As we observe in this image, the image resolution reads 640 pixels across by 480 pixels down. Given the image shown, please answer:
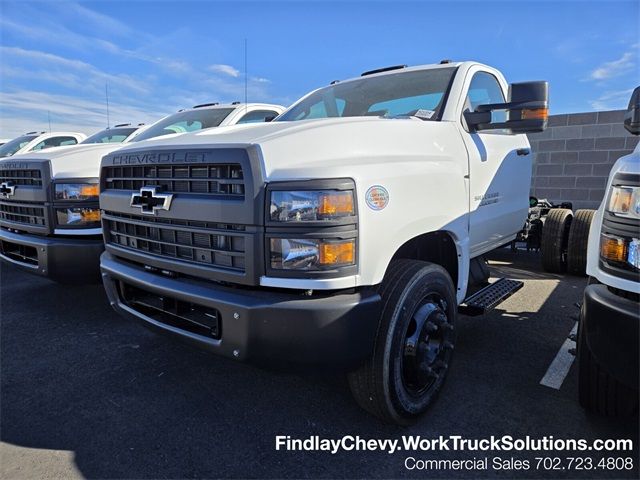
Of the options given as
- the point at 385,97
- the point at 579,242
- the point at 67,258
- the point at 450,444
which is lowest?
the point at 450,444

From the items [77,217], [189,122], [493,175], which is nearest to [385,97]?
[493,175]

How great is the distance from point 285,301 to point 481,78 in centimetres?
266

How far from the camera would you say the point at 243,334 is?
1.97m

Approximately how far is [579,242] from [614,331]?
431cm

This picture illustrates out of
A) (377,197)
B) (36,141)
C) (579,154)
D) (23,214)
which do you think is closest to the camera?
(377,197)

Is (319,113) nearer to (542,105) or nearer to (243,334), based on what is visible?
(542,105)

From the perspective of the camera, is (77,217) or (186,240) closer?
(186,240)

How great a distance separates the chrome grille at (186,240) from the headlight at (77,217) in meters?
1.19

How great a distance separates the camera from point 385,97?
10.9ft

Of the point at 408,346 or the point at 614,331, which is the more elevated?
the point at 614,331

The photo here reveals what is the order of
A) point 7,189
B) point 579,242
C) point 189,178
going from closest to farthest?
1. point 189,178
2. point 7,189
3. point 579,242

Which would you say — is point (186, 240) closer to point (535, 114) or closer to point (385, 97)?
point (385, 97)

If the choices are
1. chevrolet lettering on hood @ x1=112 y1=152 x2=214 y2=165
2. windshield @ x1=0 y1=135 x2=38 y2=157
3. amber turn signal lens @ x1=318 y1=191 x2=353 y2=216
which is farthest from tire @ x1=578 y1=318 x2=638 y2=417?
windshield @ x1=0 y1=135 x2=38 y2=157

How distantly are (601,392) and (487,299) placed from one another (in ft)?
3.47
